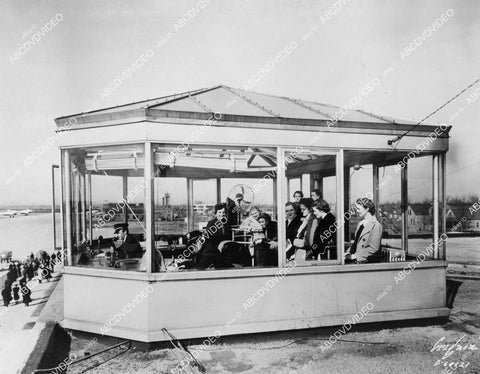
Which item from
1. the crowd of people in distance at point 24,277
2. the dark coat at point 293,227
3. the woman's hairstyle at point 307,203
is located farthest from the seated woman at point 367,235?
the crowd of people in distance at point 24,277

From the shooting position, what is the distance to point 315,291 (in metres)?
5.00

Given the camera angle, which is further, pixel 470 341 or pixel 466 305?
pixel 466 305

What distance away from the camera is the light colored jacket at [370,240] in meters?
5.22

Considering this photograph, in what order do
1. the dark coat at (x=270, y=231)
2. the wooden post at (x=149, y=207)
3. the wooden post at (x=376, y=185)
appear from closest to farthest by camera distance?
the wooden post at (x=149, y=207), the dark coat at (x=270, y=231), the wooden post at (x=376, y=185)

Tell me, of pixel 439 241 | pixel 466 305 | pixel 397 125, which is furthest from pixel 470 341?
pixel 397 125

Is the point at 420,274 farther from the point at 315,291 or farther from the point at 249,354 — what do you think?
the point at 249,354

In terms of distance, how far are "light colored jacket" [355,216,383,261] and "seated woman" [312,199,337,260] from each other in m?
0.42

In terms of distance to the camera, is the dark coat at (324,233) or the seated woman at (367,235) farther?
the seated woman at (367,235)

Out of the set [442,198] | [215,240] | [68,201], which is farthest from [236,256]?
[442,198]

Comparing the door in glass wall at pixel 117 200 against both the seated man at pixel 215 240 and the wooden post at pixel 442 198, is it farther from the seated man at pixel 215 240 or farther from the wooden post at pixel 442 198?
the wooden post at pixel 442 198

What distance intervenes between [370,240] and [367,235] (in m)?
0.09

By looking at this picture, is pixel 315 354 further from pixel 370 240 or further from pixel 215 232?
pixel 215 232

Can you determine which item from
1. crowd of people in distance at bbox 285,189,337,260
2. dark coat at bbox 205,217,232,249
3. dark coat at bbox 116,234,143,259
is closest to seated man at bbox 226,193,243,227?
dark coat at bbox 205,217,232,249

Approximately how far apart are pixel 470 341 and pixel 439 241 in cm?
138
